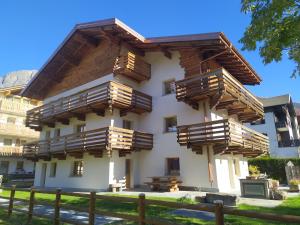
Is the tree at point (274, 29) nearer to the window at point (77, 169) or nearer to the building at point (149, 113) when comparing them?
the building at point (149, 113)

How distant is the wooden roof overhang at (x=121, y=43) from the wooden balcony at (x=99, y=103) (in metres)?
4.01

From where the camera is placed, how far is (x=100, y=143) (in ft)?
55.6

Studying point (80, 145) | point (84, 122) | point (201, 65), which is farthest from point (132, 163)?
point (201, 65)

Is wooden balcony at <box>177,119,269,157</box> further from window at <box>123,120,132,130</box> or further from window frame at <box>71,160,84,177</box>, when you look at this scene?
window frame at <box>71,160,84,177</box>

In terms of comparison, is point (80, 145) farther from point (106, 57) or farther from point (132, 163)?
point (106, 57)

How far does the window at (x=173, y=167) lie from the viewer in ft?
58.7

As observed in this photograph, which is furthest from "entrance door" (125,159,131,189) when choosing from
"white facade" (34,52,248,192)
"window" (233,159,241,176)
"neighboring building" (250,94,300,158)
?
"neighboring building" (250,94,300,158)

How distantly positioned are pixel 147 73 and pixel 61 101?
770cm

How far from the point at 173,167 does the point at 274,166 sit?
1400cm

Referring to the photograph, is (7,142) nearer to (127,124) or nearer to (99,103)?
(127,124)

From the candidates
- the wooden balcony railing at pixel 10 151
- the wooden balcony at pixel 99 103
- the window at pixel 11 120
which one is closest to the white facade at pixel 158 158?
the wooden balcony at pixel 99 103

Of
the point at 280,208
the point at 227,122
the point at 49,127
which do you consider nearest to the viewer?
the point at 280,208

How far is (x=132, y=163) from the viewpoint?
64.2ft

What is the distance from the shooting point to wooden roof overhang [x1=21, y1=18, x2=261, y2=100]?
56.7 feet
